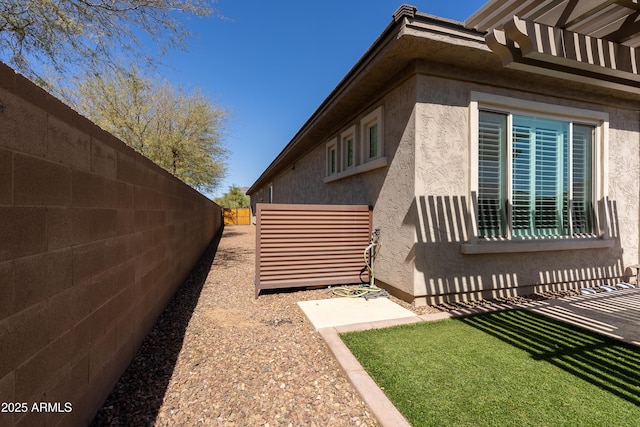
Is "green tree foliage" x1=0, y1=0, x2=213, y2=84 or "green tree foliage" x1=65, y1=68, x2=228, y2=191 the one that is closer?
"green tree foliage" x1=0, y1=0, x2=213, y2=84

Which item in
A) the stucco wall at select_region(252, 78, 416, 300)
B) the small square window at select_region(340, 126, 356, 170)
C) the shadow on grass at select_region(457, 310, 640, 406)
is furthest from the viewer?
the small square window at select_region(340, 126, 356, 170)

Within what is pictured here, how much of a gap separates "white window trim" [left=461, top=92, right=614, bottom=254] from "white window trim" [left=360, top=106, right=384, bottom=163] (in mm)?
1580

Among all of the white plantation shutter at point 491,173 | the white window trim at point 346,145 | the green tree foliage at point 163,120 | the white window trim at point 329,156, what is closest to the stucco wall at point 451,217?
the white plantation shutter at point 491,173

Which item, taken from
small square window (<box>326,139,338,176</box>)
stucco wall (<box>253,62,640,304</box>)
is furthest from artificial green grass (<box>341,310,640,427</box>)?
small square window (<box>326,139,338,176</box>)

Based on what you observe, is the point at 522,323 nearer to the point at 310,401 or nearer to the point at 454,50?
the point at 310,401

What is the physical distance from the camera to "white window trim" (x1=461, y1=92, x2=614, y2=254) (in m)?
4.77

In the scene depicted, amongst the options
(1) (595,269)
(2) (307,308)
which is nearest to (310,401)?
(2) (307,308)

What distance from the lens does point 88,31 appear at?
525 centimetres

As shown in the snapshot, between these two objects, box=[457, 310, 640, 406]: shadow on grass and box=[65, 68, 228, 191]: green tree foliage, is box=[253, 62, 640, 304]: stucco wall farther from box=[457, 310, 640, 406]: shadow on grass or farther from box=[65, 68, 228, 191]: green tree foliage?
box=[65, 68, 228, 191]: green tree foliage

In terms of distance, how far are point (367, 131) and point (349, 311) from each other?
415 cm

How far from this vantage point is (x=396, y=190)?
16.8ft

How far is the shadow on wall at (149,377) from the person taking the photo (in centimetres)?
218

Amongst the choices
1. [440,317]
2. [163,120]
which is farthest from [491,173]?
[163,120]

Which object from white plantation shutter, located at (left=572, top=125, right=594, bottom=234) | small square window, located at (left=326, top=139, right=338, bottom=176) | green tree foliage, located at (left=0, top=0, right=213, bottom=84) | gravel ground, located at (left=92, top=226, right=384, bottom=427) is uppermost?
green tree foliage, located at (left=0, top=0, right=213, bottom=84)
